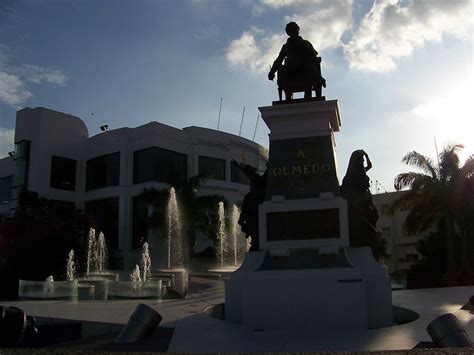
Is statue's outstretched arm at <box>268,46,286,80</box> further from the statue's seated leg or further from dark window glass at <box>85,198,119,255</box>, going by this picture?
dark window glass at <box>85,198,119,255</box>

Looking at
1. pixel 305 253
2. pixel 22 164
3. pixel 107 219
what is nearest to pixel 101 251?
pixel 107 219

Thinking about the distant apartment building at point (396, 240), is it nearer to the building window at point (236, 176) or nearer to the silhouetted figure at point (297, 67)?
the building window at point (236, 176)

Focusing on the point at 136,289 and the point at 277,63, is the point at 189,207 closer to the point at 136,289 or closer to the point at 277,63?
the point at 136,289

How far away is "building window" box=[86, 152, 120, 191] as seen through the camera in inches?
1634

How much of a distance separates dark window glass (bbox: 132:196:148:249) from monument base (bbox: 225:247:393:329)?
2831 centimetres

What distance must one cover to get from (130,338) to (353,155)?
21.0 ft

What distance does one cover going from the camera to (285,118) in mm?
10906

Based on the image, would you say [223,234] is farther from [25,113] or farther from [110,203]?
[25,113]

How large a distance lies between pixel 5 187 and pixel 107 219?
14455 mm

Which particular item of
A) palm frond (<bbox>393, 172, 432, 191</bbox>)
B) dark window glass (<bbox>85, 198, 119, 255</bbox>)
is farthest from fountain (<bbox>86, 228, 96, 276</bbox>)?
palm frond (<bbox>393, 172, 432, 191</bbox>)

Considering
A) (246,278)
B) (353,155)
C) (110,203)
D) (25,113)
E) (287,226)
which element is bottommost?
(246,278)

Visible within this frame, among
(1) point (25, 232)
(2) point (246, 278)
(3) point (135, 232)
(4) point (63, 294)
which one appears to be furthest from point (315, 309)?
(3) point (135, 232)

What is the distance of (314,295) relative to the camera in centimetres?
930

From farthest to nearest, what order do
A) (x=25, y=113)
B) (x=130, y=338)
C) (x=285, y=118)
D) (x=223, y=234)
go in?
(x=25, y=113)
(x=223, y=234)
(x=285, y=118)
(x=130, y=338)
